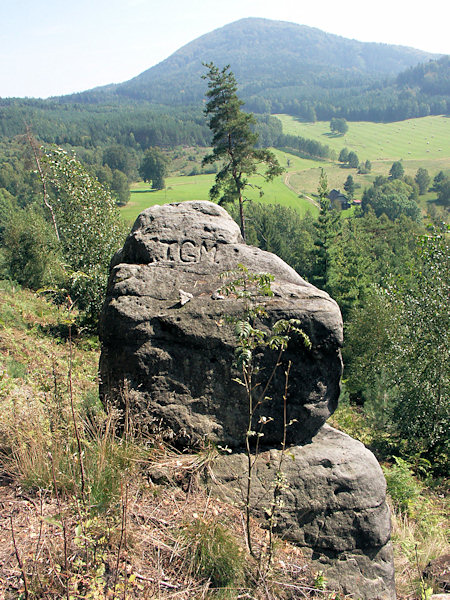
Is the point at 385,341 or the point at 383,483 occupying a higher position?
the point at 383,483

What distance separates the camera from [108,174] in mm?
94250

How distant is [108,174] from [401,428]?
9249 centimetres

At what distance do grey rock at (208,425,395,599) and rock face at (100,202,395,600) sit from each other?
1 centimetres

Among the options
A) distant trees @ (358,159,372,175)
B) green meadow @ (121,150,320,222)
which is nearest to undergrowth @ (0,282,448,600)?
green meadow @ (121,150,320,222)

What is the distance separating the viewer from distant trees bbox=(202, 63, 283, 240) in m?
28.2

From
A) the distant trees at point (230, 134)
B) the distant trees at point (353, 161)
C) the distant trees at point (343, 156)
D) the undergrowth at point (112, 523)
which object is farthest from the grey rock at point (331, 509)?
the distant trees at point (343, 156)

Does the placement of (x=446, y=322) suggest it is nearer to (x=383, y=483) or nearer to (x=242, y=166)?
(x=383, y=483)

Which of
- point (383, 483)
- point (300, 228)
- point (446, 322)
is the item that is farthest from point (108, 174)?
point (383, 483)

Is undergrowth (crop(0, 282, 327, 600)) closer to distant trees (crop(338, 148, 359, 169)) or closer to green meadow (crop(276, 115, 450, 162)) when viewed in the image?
distant trees (crop(338, 148, 359, 169))

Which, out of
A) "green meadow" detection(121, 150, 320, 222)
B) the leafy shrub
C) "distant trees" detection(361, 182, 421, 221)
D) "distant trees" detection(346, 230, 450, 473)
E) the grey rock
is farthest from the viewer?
"distant trees" detection(361, 182, 421, 221)

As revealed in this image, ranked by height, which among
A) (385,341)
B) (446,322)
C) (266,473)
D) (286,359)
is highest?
(286,359)

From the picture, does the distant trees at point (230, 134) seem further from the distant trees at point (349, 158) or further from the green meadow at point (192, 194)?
the distant trees at point (349, 158)

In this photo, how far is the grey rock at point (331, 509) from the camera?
5.14 metres

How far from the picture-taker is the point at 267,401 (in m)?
5.68
